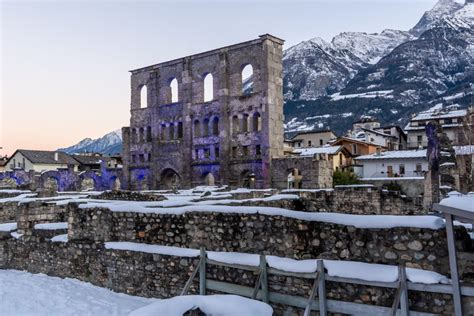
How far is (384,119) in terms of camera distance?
333ft

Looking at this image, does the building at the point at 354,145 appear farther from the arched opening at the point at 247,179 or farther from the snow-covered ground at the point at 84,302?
the snow-covered ground at the point at 84,302

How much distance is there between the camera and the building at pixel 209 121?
117ft

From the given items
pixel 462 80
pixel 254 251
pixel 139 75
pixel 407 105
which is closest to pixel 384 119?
pixel 407 105

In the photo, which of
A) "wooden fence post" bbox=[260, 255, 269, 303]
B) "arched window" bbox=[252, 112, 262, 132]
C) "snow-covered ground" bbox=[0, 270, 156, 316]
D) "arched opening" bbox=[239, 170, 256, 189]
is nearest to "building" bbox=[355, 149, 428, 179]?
"arched opening" bbox=[239, 170, 256, 189]

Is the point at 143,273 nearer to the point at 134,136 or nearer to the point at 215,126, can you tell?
the point at 215,126

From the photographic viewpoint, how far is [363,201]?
1816 centimetres

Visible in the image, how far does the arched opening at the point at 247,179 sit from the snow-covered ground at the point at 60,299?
27.3m

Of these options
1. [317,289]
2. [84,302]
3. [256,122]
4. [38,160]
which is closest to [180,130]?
[256,122]

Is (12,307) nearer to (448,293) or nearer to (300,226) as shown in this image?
(300,226)

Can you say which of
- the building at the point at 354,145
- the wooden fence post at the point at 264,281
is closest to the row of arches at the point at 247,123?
the building at the point at 354,145

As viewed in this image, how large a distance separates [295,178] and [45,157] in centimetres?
5802

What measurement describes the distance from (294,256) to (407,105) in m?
109

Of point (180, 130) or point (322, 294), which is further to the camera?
point (180, 130)

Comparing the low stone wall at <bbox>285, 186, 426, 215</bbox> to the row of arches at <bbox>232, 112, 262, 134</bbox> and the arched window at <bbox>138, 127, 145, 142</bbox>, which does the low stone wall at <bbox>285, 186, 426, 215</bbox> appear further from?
the arched window at <bbox>138, 127, 145, 142</bbox>
